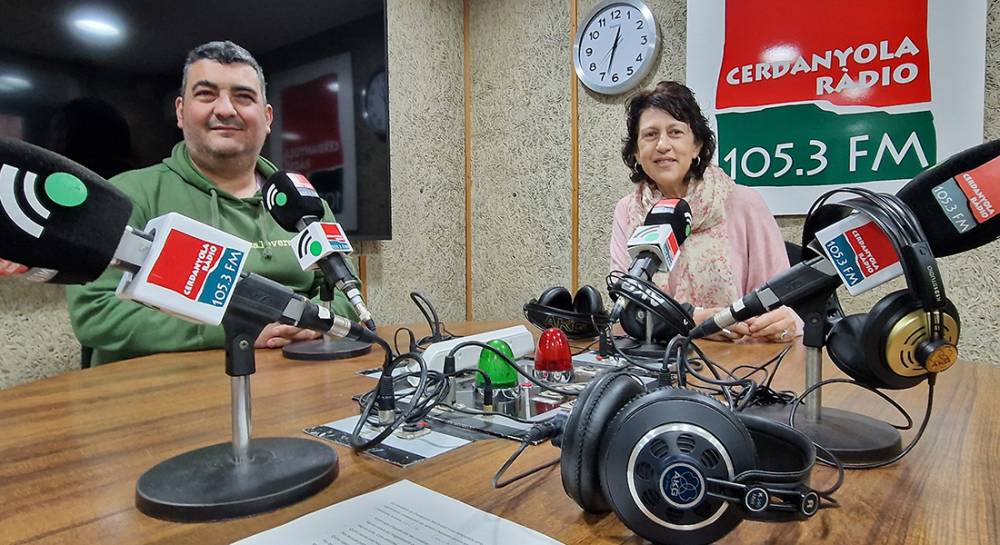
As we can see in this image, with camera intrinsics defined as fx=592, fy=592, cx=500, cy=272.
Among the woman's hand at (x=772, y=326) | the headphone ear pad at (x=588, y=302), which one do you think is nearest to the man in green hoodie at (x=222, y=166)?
the headphone ear pad at (x=588, y=302)

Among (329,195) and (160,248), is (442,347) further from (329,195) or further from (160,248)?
(329,195)

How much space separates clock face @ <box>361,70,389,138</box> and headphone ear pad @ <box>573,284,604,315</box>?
152 centimetres

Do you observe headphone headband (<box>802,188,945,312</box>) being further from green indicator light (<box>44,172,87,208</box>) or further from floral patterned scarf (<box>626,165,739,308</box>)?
floral patterned scarf (<box>626,165,739,308</box>)

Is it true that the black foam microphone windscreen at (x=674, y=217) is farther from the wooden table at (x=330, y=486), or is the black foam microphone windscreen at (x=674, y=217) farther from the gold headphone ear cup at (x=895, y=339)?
the gold headphone ear cup at (x=895, y=339)

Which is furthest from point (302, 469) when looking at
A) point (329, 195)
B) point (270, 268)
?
point (329, 195)

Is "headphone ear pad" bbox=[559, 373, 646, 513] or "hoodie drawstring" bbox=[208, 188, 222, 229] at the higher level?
"hoodie drawstring" bbox=[208, 188, 222, 229]

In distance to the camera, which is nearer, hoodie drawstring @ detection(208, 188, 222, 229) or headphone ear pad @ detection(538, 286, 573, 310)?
headphone ear pad @ detection(538, 286, 573, 310)

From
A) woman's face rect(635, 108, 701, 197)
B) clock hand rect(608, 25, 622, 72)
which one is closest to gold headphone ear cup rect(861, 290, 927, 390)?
woman's face rect(635, 108, 701, 197)

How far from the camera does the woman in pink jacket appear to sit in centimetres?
183

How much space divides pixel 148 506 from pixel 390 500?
0.21 metres

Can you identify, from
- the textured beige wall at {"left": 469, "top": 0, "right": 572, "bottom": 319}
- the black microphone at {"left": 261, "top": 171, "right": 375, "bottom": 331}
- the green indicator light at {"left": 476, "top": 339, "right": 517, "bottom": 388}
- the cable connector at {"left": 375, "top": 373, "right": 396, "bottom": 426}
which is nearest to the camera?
the cable connector at {"left": 375, "top": 373, "right": 396, "bottom": 426}

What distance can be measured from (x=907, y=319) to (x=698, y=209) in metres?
1.31

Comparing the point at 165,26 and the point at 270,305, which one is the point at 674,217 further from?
the point at 165,26

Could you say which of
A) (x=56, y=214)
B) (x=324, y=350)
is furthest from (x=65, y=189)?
(x=324, y=350)
